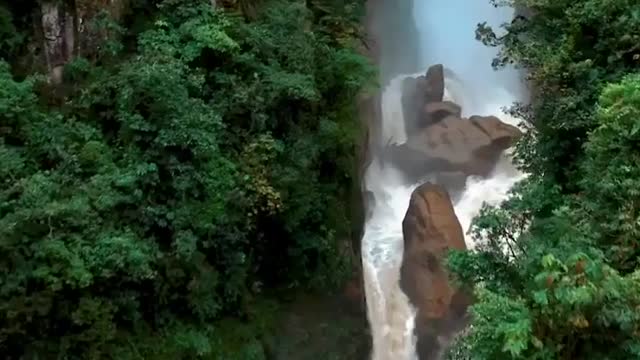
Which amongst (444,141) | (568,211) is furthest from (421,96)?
(568,211)

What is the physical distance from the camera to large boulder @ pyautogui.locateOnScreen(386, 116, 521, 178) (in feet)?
50.2

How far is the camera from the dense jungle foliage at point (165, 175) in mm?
5895

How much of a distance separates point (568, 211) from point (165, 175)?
3.64 meters

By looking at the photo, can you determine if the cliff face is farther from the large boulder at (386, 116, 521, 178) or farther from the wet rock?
the wet rock

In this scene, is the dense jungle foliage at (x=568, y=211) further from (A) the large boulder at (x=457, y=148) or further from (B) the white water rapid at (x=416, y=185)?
(A) the large boulder at (x=457, y=148)

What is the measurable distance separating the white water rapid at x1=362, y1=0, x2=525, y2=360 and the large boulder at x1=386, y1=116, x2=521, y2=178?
0.96 ft

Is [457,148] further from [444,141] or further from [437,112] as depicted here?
[437,112]

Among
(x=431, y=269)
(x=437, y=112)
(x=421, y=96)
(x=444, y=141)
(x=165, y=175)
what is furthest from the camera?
(x=421, y=96)

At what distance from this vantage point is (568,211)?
5.57 meters

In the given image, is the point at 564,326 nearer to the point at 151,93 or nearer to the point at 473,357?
the point at 473,357

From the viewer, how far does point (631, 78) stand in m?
5.72

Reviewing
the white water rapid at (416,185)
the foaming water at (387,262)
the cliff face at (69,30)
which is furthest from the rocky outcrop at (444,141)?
the cliff face at (69,30)

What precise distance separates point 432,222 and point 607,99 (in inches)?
287

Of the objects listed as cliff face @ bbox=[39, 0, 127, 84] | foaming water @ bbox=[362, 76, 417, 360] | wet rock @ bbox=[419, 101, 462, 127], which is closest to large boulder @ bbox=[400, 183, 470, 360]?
foaming water @ bbox=[362, 76, 417, 360]
